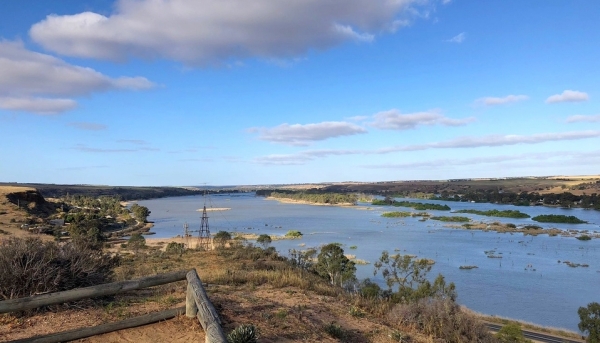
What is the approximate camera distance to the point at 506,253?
53.8 metres

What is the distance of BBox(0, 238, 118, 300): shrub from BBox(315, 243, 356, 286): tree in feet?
86.7

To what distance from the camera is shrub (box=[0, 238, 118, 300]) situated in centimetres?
728

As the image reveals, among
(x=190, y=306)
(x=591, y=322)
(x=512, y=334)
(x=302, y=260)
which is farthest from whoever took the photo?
(x=302, y=260)

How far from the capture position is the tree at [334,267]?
33.6 meters

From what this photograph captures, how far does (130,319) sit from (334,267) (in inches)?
1163

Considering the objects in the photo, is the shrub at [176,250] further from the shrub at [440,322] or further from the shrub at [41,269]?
the shrub at [440,322]

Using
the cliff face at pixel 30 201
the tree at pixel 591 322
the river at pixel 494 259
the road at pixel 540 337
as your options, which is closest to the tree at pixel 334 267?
the river at pixel 494 259

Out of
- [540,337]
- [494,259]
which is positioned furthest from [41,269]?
[494,259]

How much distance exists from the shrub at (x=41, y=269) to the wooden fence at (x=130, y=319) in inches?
87.1

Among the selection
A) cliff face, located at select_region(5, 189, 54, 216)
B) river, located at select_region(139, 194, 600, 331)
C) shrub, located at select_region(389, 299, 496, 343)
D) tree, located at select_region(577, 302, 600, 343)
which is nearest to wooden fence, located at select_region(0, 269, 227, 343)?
shrub, located at select_region(389, 299, 496, 343)

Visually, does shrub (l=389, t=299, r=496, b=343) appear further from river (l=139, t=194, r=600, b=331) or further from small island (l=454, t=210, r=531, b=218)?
small island (l=454, t=210, r=531, b=218)

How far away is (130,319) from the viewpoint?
6266 mm

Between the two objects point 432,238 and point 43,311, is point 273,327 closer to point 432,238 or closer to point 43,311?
point 43,311

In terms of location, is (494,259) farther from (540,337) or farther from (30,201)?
(30,201)
